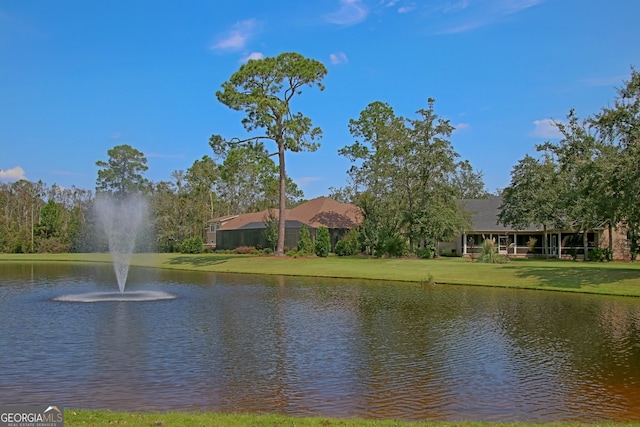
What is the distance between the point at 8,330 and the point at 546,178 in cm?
3886

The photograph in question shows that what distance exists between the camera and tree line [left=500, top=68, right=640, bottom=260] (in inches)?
1001

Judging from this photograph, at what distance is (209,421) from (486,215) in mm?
47631

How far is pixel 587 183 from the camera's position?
27.5m

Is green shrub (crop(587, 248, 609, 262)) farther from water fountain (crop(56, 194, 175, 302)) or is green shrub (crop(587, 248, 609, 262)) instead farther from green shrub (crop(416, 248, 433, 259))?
water fountain (crop(56, 194, 175, 302))

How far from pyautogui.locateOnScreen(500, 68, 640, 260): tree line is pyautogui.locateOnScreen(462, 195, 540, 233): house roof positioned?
3.16 metres

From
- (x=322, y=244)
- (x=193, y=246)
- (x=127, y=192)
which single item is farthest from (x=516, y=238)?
(x=127, y=192)

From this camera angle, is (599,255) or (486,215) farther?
(486,215)

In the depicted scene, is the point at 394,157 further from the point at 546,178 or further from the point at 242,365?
the point at 242,365

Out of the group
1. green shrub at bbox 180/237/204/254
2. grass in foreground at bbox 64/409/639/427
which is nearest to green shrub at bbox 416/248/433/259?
green shrub at bbox 180/237/204/254

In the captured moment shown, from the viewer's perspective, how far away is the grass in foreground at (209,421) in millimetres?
6730

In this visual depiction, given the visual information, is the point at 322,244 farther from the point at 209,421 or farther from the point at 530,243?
the point at 209,421

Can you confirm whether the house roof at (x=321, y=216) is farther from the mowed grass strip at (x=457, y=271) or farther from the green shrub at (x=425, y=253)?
the mowed grass strip at (x=457, y=271)

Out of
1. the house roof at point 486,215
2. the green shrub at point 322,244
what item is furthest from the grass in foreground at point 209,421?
the house roof at point 486,215

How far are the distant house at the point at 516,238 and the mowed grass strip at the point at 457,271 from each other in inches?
402
